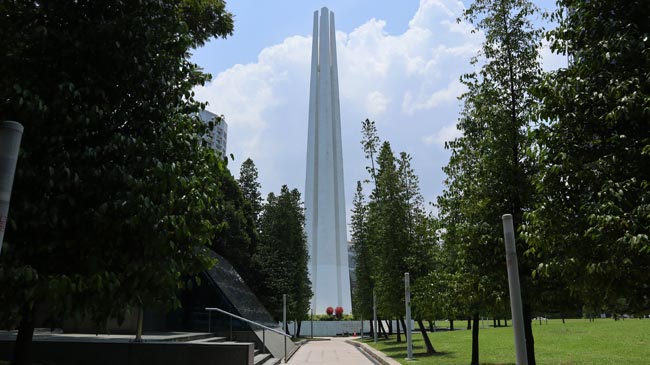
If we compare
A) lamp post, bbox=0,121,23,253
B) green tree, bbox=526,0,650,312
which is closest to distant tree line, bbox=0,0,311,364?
lamp post, bbox=0,121,23,253

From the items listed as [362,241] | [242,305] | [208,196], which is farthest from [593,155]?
[362,241]

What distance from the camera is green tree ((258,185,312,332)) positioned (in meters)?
35.2

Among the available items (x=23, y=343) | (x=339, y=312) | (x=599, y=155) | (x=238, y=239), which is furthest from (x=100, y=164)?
(x=339, y=312)

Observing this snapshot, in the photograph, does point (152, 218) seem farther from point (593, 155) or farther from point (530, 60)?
point (530, 60)

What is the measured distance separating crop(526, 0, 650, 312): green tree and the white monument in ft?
174

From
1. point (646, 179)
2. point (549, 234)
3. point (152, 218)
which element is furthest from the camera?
point (549, 234)

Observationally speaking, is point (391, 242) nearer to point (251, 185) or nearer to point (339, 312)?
point (251, 185)

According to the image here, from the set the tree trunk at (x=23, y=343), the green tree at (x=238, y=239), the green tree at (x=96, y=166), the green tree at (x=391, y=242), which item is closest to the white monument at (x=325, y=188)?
the green tree at (x=238, y=239)

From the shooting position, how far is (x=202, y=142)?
7.09 metres

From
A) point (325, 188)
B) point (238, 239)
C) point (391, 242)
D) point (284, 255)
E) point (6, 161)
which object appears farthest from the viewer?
point (325, 188)

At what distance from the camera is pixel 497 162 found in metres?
11.4

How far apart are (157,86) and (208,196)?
1548mm

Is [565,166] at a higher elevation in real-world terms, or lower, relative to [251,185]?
lower

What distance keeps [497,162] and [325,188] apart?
50.9m
